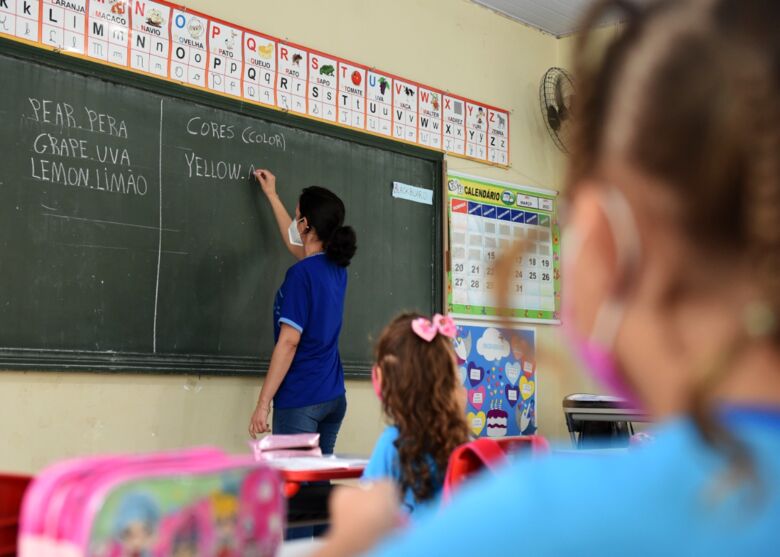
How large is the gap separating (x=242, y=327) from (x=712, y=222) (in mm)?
3392

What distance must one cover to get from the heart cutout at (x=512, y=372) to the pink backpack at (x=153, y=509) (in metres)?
4.29

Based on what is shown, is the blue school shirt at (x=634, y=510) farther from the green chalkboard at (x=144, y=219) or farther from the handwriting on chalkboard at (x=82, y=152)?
the handwriting on chalkboard at (x=82, y=152)

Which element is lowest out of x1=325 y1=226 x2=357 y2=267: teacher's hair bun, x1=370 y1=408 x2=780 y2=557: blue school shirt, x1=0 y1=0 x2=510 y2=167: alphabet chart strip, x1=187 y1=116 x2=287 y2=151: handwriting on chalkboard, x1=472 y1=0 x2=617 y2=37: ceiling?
x1=370 y1=408 x2=780 y2=557: blue school shirt

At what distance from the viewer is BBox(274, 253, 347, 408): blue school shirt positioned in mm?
3541

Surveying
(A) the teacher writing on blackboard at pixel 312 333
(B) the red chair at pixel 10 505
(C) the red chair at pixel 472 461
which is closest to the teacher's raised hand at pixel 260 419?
(A) the teacher writing on blackboard at pixel 312 333

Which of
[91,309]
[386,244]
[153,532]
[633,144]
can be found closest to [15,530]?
[153,532]

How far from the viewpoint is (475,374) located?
15.9ft

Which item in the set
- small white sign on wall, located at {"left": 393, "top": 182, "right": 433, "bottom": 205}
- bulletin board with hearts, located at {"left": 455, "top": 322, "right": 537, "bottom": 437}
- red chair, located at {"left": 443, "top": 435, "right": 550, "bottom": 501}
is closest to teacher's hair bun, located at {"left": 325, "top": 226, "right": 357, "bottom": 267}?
small white sign on wall, located at {"left": 393, "top": 182, "right": 433, "bottom": 205}

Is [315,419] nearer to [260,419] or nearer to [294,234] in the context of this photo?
[260,419]

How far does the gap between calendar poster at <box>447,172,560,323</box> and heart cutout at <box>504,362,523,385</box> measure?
270mm

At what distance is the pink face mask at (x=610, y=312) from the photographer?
17.9 inches

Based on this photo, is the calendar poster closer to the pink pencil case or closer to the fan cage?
the fan cage

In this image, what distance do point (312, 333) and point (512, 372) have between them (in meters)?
1.77

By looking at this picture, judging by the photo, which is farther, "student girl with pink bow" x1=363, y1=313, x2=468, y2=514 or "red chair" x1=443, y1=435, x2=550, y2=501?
"student girl with pink bow" x1=363, y1=313, x2=468, y2=514
